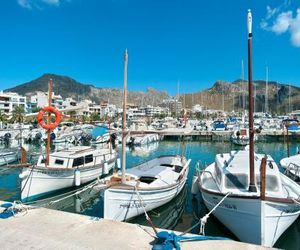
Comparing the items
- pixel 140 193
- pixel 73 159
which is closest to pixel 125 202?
pixel 140 193

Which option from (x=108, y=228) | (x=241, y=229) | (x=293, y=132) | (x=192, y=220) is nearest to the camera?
(x=108, y=228)

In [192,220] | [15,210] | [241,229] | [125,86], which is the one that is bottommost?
[192,220]

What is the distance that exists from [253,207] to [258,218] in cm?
39

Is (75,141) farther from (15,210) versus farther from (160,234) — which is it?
(160,234)

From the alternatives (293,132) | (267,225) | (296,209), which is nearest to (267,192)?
(296,209)

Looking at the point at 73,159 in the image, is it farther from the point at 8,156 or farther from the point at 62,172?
the point at 8,156

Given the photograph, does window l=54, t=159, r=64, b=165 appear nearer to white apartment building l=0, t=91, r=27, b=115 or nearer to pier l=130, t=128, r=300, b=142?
pier l=130, t=128, r=300, b=142

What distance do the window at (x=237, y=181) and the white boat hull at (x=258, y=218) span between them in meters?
1.19

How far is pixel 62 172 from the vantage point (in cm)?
1777

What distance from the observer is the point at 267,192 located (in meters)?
10.6

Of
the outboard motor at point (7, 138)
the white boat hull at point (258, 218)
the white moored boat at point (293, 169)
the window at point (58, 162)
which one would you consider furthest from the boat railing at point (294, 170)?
the outboard motor at point (7, 138)

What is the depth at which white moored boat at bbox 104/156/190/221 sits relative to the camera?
1142cm

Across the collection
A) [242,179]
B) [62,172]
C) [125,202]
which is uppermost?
[242,179]

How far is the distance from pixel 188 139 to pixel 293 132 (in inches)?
985
